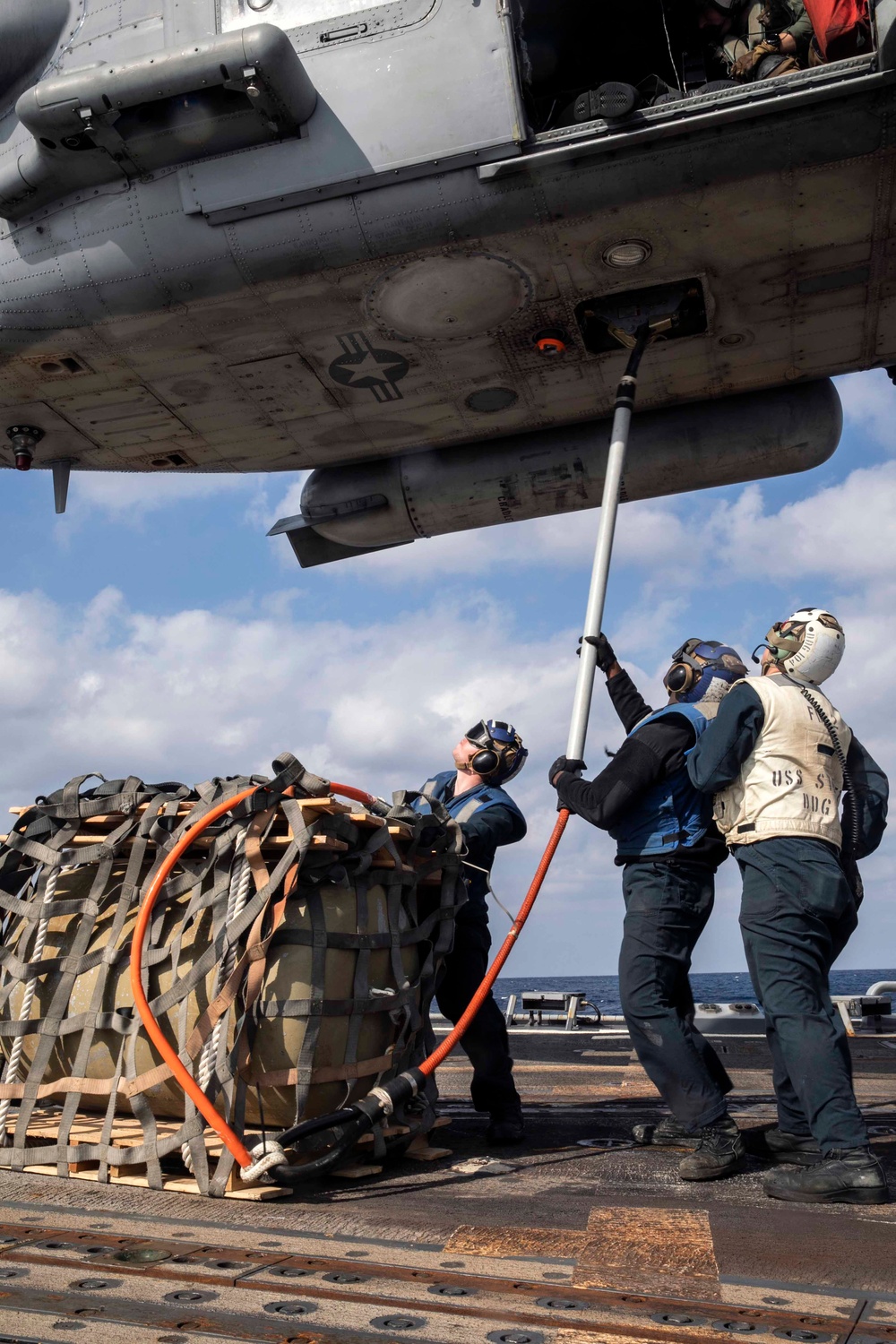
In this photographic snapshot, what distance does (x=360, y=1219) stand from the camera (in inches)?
135

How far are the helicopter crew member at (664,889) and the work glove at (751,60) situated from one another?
12.3 ft

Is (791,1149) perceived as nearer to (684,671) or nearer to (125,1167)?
(684,671)

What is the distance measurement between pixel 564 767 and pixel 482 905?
3.31 ft

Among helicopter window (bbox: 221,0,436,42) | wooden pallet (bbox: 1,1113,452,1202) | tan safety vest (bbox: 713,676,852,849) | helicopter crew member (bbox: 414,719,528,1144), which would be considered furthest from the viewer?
helicopter window (bbox: 221,0,436,42)

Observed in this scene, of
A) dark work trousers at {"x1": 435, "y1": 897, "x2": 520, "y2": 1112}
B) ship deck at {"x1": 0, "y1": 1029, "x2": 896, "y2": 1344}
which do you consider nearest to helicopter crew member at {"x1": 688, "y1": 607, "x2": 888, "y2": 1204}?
ship deck at {"x1": 0, "y1": 1029, "x2": 896, "y2": 1344}

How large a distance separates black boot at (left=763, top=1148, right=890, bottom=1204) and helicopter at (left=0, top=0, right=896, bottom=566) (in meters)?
4.81

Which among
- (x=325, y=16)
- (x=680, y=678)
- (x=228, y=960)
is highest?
(x=325, y=16)

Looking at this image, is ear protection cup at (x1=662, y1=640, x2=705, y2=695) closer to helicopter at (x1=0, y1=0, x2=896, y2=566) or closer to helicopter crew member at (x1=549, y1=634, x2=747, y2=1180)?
helicopter crew member at (x1=549, y1=634, x2=747, y2=1180)

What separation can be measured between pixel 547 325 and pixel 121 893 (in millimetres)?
4534

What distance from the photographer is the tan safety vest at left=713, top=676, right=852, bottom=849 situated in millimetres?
4191

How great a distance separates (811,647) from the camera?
14.6 ft

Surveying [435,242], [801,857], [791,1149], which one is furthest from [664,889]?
[435,242]

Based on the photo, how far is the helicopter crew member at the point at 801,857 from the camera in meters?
3.78

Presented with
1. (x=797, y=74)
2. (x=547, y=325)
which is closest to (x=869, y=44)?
(x=797, y=74)
